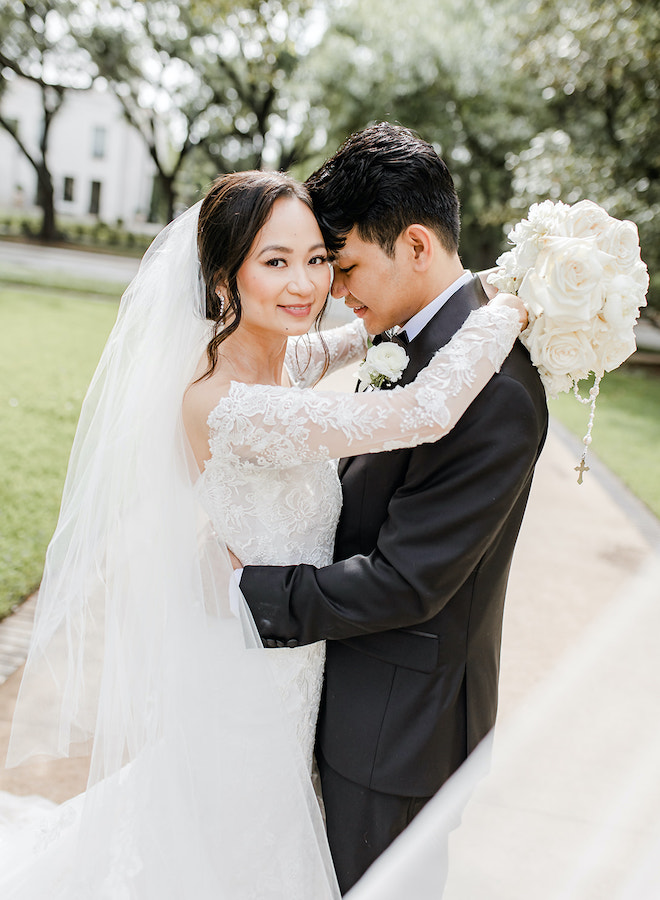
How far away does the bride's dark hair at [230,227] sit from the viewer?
2018mm

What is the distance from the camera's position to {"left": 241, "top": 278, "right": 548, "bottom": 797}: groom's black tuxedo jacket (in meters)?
1.83

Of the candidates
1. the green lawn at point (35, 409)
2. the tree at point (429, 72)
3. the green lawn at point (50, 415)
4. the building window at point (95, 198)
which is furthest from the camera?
the building window at point (95, 198)

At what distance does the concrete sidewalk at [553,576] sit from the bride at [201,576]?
120 centimetres

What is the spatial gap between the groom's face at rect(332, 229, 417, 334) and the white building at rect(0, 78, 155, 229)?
51.4 metres

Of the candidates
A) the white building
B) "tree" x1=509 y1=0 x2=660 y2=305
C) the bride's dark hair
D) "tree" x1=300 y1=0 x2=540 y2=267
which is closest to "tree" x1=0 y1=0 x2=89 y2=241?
"tree" x1=300 y1=0 x2=540 y2=267

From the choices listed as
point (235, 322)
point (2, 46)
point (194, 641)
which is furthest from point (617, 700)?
point (2, 46)

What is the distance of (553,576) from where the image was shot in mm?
5805

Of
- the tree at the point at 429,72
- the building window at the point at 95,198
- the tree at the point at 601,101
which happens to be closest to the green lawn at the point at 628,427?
the tree at the point at 601,101

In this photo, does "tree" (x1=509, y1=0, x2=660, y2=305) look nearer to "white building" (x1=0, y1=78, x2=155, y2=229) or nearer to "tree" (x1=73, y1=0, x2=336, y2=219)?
"tree" (x1=73, y1=0, x2=336, y2=219)

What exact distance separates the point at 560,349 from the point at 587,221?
336mm

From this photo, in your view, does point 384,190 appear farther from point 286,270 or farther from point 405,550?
point 405,550

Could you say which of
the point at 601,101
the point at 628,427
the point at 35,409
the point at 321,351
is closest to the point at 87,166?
the point at 601,101

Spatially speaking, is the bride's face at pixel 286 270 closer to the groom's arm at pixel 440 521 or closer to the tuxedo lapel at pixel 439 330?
the tuxedo lapel at pixel 439 330

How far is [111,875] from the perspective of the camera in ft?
7.00
